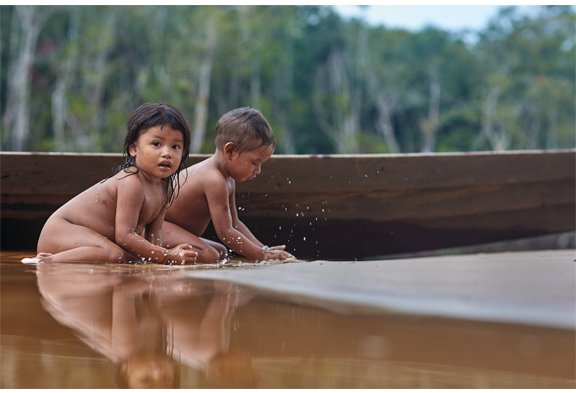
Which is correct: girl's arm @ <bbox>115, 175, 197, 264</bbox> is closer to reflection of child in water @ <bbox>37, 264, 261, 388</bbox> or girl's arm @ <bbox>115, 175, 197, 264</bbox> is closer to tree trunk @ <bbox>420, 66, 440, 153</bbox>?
reflection of child in water @ <bbox>37, 264, 261, 388</bbox>

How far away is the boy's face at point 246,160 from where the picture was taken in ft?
8.50

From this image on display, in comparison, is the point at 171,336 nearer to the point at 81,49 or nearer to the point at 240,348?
the point at 240,348

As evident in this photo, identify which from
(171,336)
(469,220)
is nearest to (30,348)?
(171,336)

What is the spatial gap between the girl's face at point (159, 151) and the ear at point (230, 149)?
326 mm

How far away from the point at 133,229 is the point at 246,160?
2.19 feet

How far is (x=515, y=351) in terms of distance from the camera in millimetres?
876

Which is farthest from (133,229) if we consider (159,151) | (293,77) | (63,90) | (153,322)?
(293,77)

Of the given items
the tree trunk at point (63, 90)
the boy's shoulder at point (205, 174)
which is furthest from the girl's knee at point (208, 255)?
the tree trunk at point (63, 90)

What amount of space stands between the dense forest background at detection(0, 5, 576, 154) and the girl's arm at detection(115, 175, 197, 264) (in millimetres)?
17766

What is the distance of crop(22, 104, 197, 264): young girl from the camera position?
88.6 inches

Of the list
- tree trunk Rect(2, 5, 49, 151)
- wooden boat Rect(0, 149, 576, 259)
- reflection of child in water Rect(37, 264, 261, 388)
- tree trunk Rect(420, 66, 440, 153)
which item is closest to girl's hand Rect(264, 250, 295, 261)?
wooden boat Rect(0, 149, 576, 259)

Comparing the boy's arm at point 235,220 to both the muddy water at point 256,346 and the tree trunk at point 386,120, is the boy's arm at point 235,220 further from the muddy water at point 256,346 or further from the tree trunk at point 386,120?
the tree trunk at point 386,120

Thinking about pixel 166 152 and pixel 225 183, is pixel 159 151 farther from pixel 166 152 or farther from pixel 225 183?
pixel 225 183

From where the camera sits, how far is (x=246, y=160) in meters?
2.60
